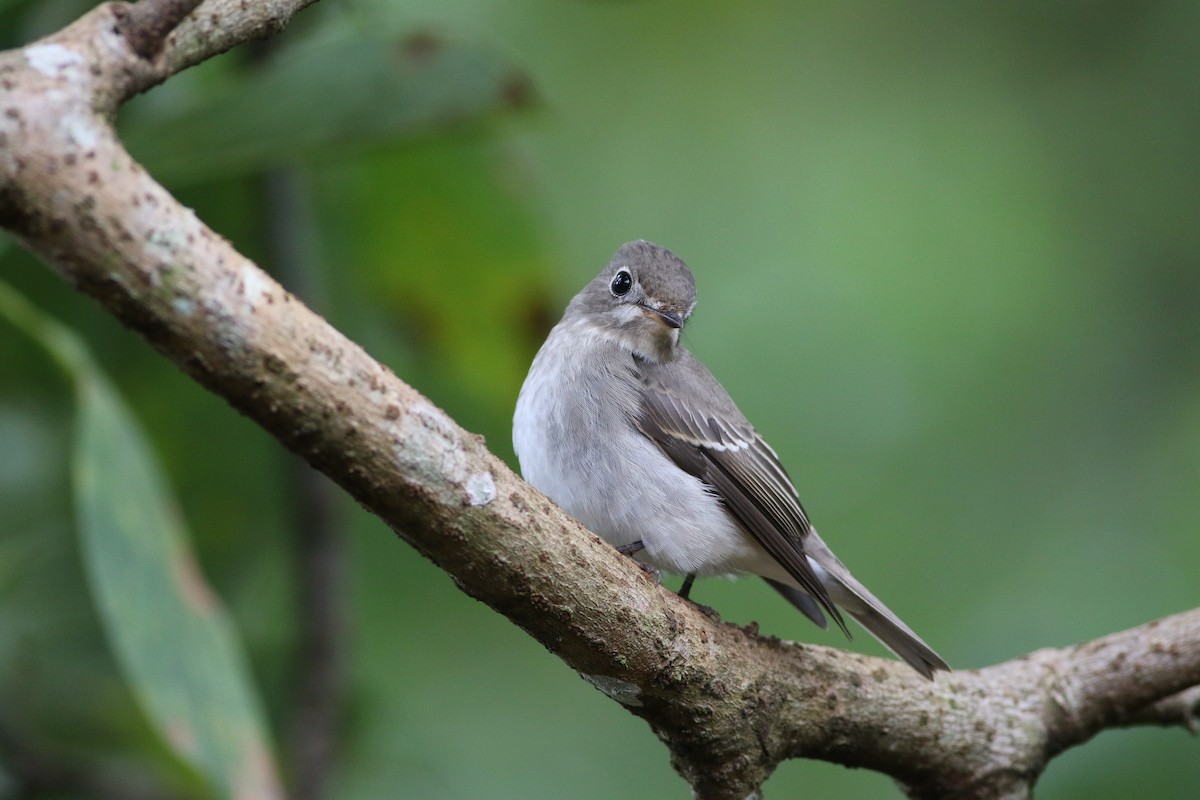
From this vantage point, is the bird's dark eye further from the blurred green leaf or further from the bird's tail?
the bird's tail

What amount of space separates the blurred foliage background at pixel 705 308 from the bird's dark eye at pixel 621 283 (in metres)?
0.21

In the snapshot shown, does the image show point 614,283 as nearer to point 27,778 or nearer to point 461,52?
point 461,52

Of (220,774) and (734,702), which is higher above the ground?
(734,702)

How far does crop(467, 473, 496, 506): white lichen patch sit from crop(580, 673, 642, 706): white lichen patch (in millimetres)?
710

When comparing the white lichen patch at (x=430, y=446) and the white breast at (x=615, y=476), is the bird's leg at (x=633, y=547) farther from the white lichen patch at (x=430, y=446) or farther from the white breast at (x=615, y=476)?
the white lichen patch at (x=430, y=446)

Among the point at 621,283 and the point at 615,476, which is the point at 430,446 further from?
the point at 621,283

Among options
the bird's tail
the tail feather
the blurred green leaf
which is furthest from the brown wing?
the blurred green leaf

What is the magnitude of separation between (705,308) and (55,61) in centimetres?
424

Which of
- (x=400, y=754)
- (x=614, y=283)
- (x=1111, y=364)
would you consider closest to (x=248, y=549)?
(x=400, y=754)

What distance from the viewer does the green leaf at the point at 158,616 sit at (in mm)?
2705

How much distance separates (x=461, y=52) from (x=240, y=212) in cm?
133

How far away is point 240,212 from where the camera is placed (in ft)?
15.2

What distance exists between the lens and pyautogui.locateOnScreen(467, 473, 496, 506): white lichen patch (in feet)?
7.33

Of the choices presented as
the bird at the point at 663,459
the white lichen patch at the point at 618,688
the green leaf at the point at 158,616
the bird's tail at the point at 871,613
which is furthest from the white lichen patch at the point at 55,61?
the bird's tail at the point at 871,613
